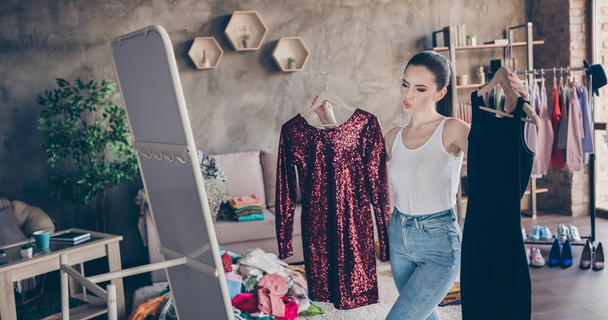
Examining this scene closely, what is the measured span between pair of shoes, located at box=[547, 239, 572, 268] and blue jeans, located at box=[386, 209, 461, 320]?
8.91ft

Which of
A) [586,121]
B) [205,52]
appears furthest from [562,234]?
[205,52]

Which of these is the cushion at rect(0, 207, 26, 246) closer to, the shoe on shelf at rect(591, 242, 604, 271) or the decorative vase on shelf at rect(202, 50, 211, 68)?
the decorative vase on shelf at rect(202, 50, 211, 68)

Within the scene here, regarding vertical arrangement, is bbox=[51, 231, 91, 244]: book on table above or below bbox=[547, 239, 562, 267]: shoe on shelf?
above

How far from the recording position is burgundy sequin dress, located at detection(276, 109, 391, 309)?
91.7 inches

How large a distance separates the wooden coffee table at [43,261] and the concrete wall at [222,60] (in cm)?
133

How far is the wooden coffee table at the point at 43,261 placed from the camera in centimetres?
314

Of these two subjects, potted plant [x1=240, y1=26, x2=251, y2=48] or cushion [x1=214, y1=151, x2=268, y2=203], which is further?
potted plant [x1=240, y1=26, x2=251, y2=48]

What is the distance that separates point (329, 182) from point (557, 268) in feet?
8.70

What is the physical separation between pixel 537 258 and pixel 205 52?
10.5 feet

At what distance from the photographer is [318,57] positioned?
555 cm

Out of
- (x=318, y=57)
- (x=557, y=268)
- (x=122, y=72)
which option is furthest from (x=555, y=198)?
(x=122, y=72)

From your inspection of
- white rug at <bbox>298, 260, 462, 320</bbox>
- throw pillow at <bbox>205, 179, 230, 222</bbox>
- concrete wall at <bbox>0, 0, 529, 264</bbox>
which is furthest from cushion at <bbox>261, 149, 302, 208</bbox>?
white rug at <bbox>298, 260, 462, 320</bbox>

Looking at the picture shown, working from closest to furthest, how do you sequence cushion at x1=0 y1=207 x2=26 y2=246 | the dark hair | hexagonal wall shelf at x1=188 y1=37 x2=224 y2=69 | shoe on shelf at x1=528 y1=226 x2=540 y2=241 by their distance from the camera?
1. the dark hair
2. cushion at x1=0 y1=207 x2=26 y2=246
3. shoe on shelf at x1=528 y1=226 x2=540 y2=241
4. hexagonal wall shelf at x1=188 y1=37 x2=224 y2=69

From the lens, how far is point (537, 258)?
4273 millimetres
